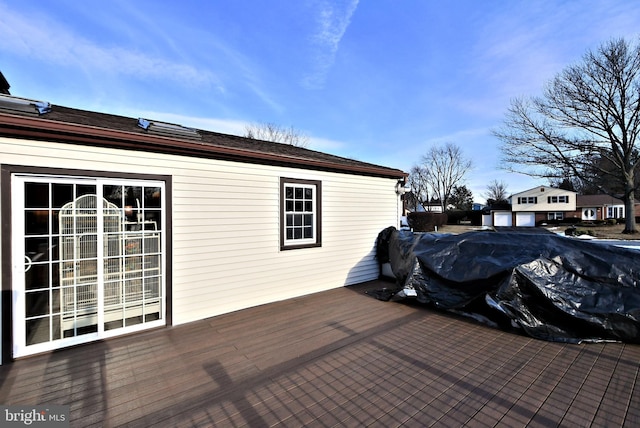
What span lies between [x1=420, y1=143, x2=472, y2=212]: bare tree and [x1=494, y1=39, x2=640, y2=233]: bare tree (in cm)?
1950

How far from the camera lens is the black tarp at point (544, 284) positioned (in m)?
3.31

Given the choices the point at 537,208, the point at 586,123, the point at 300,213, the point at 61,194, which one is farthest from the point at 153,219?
the point at 537,208

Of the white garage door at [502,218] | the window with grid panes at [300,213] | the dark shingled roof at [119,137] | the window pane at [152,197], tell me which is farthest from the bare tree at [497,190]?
the window pane at [152,197]

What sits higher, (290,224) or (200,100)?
(200,100)

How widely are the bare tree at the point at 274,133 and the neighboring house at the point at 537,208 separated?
90.8 feet

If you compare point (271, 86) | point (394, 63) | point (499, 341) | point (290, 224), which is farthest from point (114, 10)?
point (499, 341)

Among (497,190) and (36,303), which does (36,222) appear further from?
(497,190)

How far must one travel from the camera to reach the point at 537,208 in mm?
34906

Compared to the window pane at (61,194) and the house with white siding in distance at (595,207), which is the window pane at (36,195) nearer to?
the window pane at (61,194)

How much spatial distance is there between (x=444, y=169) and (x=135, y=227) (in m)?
42.7

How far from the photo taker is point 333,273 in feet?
19.1

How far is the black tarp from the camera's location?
3.31 metres

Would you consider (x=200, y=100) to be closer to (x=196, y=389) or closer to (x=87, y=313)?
(x=87, y=313)

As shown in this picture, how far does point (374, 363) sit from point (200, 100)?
12479 mm
